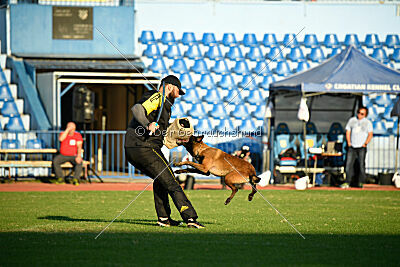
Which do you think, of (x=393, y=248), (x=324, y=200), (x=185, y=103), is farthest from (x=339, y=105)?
(x=393, y=248)

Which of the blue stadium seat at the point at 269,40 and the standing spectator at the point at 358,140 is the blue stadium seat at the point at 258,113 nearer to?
the blue stadium seat at the point at 269,40

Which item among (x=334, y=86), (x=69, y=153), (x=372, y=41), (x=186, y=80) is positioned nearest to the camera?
(x=334, y=86)

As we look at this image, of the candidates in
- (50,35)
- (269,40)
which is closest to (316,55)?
(269,40)

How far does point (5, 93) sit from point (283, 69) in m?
9.76

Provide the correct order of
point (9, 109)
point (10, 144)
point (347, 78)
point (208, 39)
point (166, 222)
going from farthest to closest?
point (208, 39), point (9, 109), point (10, 144), point (347, 78), point (166, 222)

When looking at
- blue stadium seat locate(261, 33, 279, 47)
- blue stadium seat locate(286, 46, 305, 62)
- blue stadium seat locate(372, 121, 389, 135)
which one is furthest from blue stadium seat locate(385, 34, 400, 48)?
blue stadium seat locate(261, 33, 279, 47)

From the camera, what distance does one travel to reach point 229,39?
2312 cm

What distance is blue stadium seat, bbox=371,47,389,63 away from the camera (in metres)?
23.2

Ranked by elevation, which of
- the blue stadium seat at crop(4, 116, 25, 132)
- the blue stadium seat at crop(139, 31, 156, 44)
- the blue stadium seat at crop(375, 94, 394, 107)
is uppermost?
the blue stadium seat at crop(139, 31, 156, 44)

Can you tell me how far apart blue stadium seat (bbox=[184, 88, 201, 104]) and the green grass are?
9.40 metres

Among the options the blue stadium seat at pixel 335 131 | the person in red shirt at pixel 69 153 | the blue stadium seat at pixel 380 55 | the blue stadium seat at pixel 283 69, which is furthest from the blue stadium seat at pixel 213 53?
the person in red shirt at pixel 69 153

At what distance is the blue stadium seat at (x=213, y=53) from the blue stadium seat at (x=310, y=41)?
10.5 ft

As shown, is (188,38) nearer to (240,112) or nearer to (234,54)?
(234,54)

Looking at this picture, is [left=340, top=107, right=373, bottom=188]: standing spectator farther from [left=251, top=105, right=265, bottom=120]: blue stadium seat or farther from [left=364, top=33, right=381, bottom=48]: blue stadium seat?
[left=364, top=33, right=381, bottom=48]: blue stadium seat
